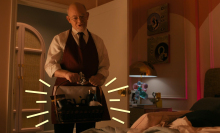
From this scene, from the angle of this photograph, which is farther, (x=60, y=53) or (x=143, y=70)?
(x=143, y=70)

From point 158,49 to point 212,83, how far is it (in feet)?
3.75

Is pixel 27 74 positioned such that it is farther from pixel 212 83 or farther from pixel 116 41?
pixel 212 83

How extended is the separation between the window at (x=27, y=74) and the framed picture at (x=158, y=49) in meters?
1.99

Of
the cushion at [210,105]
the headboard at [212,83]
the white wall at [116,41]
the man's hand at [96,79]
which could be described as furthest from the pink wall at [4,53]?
the headboard at [212,83]

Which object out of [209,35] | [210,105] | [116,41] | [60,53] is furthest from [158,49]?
[60,53]

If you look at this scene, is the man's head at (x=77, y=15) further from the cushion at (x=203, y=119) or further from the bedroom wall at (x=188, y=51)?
the bedroom wall at (x=188, y=51)

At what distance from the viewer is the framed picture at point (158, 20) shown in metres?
4.01

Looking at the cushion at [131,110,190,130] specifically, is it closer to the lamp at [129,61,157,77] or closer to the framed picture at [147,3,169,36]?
the lamp at [129,61,157,77]

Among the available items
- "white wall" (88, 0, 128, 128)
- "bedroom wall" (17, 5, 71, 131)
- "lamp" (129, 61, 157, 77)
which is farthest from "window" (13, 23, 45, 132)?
"lamp" (129, 61, 157, 77)

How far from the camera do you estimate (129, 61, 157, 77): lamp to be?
383cm

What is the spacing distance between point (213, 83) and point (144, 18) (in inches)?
69.2

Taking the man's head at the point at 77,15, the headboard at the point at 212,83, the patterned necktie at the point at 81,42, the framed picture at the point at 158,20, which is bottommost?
the headboard at the point at 212,83

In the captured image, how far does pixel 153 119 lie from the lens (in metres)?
1.65

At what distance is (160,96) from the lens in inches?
150
